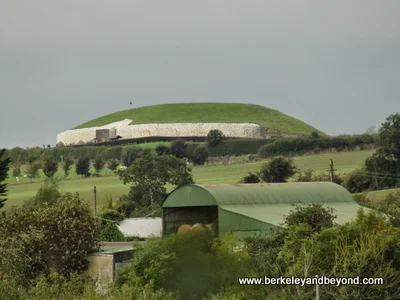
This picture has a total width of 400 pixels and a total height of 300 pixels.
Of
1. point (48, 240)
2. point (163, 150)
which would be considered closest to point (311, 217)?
point (48, 240)

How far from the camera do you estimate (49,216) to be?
48188mm

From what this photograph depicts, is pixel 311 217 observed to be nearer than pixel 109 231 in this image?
Yes

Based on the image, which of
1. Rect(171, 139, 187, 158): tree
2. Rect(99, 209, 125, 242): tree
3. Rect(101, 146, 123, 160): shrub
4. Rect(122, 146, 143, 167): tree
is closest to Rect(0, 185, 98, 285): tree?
Rect(99, 209, 125, 242): tree

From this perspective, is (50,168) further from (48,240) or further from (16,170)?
(48,240)

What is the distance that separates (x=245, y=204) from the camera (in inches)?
2016

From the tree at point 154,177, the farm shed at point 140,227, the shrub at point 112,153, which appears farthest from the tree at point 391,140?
the shrub at point 112,153

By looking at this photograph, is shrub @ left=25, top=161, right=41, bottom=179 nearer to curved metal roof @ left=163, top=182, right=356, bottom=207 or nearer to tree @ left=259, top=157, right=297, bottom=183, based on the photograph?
tree @ left=259, top=157, right=297, bottom=183

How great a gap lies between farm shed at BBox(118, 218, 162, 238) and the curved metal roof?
15.9 meters

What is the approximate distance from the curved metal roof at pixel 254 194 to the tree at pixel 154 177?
34.9m

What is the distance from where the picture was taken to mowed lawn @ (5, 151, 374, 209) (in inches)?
3917

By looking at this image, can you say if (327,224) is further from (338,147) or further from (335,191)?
(338,147)

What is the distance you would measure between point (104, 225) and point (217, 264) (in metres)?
33.9

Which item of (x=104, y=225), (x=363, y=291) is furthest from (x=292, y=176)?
(x=363, y=291)

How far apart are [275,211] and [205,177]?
56.3 m
